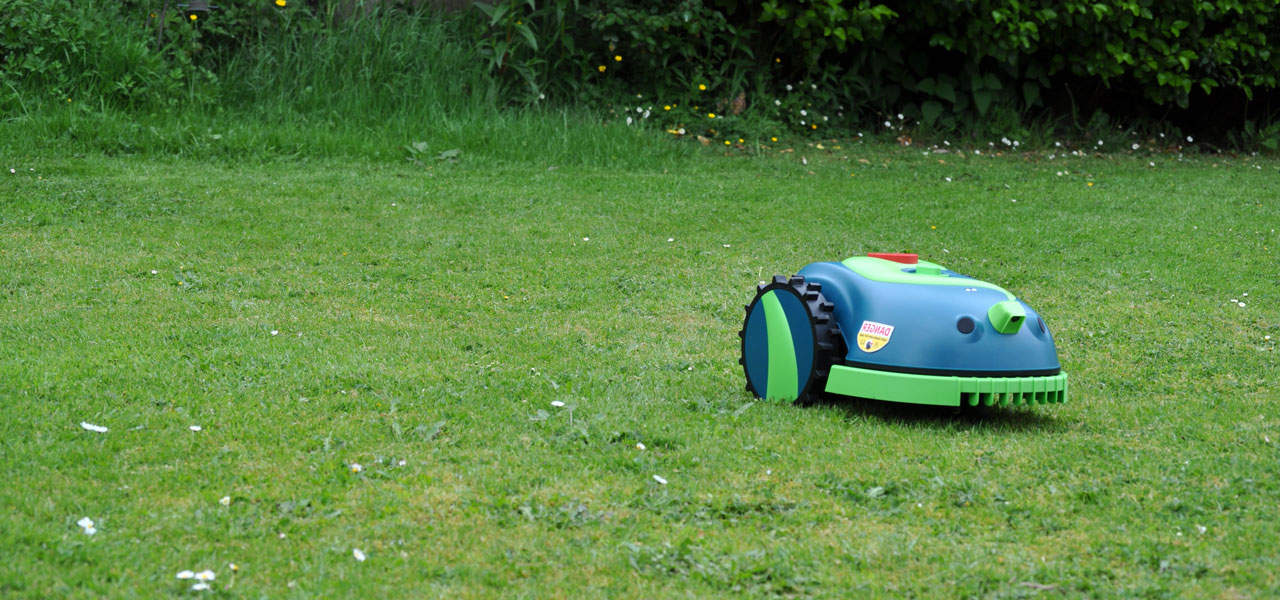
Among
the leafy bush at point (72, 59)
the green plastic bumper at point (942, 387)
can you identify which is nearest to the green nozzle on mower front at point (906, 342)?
the green plastic bumper at point (942, 387)

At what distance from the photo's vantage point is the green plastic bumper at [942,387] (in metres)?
3.66

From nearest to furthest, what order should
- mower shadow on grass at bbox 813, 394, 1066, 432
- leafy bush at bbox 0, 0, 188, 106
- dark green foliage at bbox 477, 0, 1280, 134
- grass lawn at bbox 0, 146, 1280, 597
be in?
1. grass lawn at bbox 0, 146, 1280, 597
2. mower shadow on grass at bbox 813, 394, 1066, 432
3. leafy bush at bbox 0, 0, 188, 106
4. dark green foliage at bbox 477, 0, 1280, 134

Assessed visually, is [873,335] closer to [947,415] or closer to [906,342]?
[906,342]

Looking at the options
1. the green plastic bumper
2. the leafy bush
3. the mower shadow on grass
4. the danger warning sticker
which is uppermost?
the danger warning sticker

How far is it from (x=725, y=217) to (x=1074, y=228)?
207 centimetres

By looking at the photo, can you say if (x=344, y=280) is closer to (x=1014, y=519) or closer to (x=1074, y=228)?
(x=1014, y=519)

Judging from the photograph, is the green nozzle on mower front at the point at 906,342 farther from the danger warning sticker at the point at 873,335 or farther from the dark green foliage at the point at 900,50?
the dark green foliage at the point at 900,50

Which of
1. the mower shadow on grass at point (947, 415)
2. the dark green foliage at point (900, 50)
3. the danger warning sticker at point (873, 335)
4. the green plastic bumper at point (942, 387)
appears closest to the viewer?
the green plastic bumper at point (942, 387)

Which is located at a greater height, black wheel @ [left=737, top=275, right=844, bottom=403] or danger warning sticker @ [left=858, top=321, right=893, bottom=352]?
danger warning sticker @ [left=858, top=321, right=893, bottom=352]

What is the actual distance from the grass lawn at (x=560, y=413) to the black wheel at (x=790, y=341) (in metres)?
0.09

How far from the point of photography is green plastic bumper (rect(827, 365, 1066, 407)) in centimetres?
366

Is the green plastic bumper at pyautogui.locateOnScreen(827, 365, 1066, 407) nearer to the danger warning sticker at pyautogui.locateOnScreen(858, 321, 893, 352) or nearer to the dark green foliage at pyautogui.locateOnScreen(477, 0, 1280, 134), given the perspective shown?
the danger warning sticker at pyautogui.locateOnScreen(858, 321, 893, 352)

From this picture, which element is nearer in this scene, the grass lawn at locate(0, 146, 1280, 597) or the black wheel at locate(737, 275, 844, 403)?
the grass lawn at locate(0, 146, 1280, 597)

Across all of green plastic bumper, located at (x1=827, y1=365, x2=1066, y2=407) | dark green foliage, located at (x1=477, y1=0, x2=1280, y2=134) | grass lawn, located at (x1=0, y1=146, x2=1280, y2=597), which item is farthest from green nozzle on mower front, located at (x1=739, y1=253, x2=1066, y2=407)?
dark green foliage, located at (x1=477, y1=0, x2=1280, y2=134)
